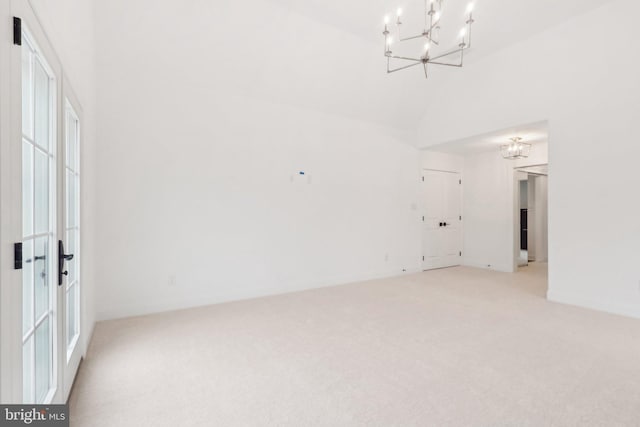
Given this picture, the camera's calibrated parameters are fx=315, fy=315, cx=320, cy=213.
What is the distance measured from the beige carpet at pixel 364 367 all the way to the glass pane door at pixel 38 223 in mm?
491

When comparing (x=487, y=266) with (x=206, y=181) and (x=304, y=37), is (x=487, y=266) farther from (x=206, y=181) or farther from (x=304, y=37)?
(x=206, y=181)

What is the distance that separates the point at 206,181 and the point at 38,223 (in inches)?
103

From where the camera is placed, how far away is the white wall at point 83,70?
1770mm

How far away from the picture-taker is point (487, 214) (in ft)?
22.5

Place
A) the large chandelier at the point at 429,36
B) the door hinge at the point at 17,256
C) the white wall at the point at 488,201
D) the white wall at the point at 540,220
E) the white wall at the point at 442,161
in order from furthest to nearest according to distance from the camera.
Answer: the white wall at the point at 540,220
the white wall at the point at 442,161
the white wall at the point at 488,201
the large chandelier at the point at 429,36
the door hinge at the point at 17,256

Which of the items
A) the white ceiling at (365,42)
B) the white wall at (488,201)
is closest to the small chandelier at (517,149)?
the white wall at (488,201)

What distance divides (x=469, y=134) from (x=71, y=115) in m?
5.46

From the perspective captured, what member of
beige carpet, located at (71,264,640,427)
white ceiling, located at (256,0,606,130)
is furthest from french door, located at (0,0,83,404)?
white ceiling, located at (256,0,606,130)

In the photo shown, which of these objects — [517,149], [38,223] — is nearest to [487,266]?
[517,149]

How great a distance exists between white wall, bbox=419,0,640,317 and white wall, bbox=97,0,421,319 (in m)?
2.68

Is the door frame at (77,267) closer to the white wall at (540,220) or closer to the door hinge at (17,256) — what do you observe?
the door hinge at (17,256)

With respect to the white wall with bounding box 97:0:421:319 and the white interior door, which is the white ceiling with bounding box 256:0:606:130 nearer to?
the white wall with bounding box 97:0:421:319

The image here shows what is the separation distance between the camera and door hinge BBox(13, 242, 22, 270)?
1097 millimetres

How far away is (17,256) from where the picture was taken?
1.11 m
